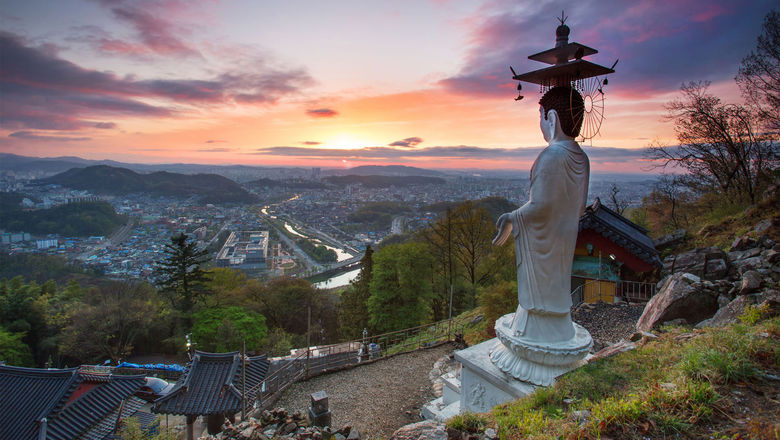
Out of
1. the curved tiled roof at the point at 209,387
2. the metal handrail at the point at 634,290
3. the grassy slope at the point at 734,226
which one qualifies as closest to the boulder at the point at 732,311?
the grassy slope at the point at 734,226

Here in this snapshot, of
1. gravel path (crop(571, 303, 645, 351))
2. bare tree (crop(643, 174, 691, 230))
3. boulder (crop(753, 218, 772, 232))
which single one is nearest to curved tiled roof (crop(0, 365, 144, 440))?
gravel path (crop(571, 303, 645, 351))

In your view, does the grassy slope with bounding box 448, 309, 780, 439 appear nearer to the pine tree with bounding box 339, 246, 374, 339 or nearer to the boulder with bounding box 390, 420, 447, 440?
the boulder with bounding box 390, 420, 447, 440

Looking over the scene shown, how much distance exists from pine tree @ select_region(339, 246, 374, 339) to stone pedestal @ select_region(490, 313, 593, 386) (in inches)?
502

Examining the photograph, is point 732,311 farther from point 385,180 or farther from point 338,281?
point 385,180

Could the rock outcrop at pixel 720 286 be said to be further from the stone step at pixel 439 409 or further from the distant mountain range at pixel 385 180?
the distant mountain range at pixel 385 180

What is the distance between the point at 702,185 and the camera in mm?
15000

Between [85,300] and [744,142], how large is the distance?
125 feet

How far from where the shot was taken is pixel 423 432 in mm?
3545

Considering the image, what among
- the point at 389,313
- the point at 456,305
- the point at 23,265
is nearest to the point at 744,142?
the point at 456,305

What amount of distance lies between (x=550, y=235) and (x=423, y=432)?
3.15 meters

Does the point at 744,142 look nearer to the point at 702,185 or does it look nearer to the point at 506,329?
the point at 702,185

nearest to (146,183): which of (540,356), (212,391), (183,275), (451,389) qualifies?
(183,275)

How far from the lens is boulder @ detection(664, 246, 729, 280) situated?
7.82m

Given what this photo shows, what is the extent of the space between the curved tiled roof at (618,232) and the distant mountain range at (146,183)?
83.5m
